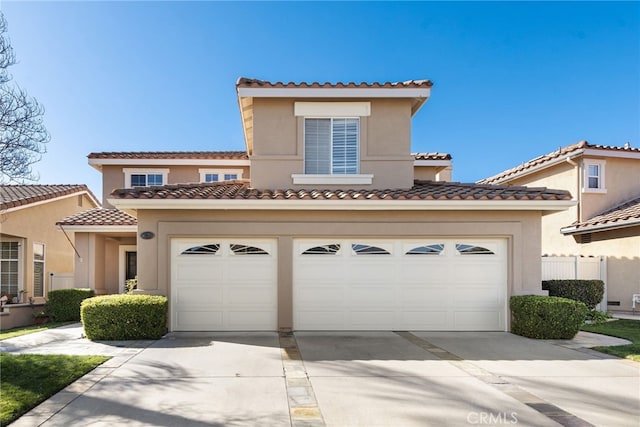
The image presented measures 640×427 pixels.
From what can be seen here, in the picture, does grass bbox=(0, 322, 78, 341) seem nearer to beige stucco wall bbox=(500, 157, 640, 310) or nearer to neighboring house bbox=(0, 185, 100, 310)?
neighboring house bbox=(0, 185, 100, 310)

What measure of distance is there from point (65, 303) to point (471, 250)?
41.0 ft

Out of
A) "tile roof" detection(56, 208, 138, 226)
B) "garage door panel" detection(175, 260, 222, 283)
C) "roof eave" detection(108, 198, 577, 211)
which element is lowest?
"garage door panel" detection(175, 260, 222, 283)

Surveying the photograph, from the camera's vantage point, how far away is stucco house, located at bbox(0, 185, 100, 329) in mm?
14945

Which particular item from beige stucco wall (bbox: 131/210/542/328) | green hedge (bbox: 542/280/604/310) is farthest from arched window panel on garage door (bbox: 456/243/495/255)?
green hedge (bbox: 542/280/604/310)

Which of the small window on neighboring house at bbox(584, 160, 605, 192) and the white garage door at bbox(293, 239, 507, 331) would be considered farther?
the small window on neighboring house at bbox(584, 160, 605, 192)

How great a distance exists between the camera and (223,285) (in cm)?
1016

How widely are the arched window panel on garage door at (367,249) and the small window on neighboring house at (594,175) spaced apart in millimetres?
11229

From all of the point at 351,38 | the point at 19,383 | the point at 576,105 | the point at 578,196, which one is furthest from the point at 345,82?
the point at 576,105

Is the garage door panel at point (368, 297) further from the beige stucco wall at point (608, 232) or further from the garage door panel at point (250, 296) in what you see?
the beige stucco wall at point (608, 232)

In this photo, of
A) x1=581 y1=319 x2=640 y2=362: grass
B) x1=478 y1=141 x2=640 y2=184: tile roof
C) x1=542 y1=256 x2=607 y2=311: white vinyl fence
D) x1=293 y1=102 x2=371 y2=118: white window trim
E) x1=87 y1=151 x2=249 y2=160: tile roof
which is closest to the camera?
x1=581 y1=319 x2=640 y2=362: grass

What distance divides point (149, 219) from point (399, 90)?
7.31 m

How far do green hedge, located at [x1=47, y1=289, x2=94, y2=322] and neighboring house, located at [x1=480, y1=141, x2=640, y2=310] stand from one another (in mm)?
17831

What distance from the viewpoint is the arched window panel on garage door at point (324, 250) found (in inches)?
409

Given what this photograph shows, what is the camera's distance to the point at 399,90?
463 inches
